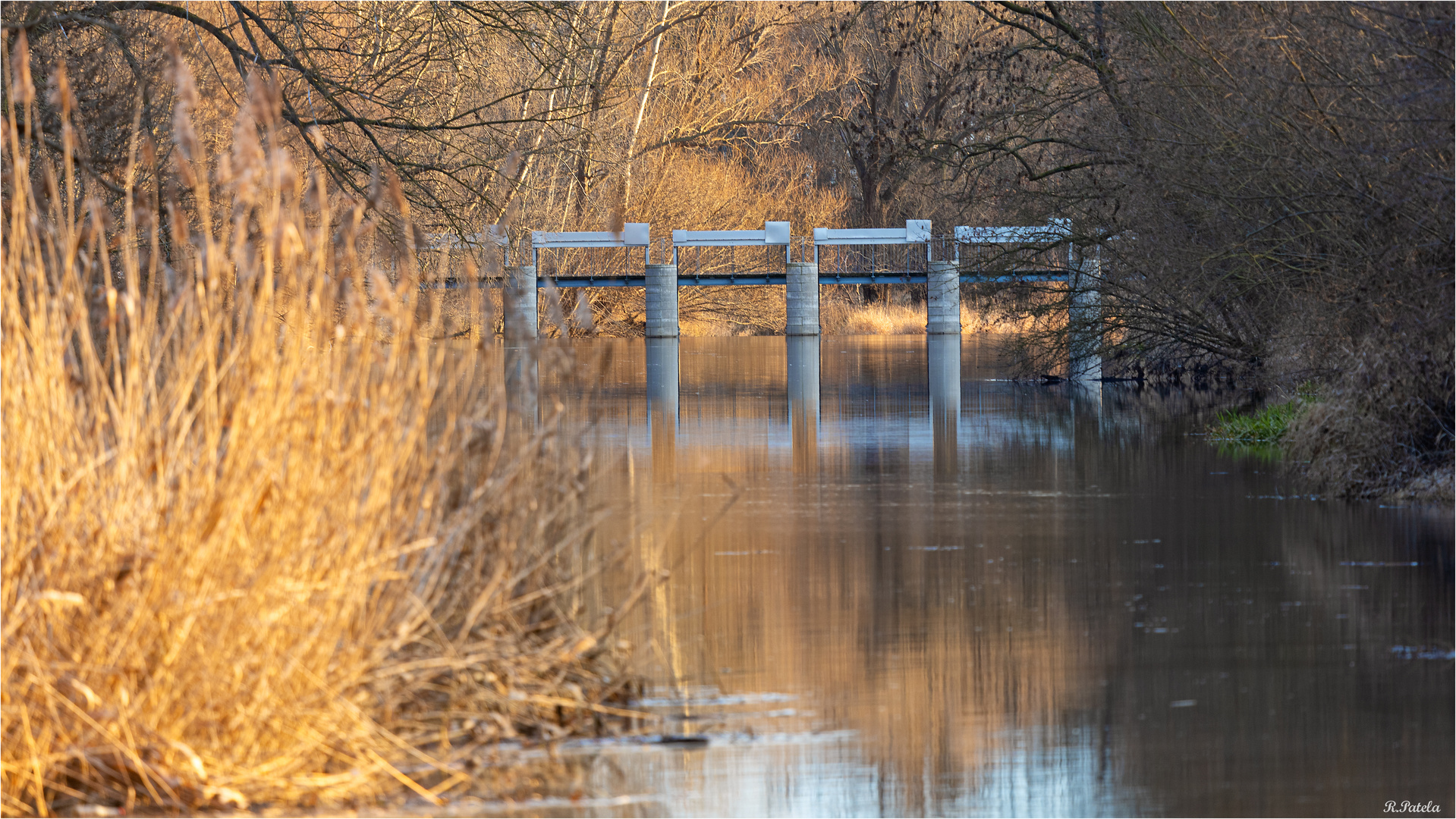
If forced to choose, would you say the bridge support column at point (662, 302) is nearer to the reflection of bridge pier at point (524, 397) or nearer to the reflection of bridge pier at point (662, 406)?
the reflection of bridge pier at point (662, 406)

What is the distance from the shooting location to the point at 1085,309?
22.8m

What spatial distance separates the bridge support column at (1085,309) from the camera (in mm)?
22125

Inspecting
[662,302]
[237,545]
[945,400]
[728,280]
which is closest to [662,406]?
[945,400]

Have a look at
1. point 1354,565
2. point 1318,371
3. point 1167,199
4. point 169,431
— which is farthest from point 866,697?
point 1167,199

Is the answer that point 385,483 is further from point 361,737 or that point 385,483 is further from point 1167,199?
point 1167,199

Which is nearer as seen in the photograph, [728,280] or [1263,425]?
[1263,425]

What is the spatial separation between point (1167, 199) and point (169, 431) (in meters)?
15.1

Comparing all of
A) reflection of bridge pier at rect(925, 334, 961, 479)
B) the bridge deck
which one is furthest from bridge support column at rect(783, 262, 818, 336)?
reflection of bridge pier at rect(925, 334, 961, 479)

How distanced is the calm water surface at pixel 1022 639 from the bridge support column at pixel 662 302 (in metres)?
32.1

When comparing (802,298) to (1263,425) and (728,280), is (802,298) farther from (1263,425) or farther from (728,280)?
(1263,425)

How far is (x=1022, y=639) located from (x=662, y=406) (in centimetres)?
1629

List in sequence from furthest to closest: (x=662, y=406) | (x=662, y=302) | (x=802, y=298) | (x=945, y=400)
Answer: (x=802, y=298) < (x=662, y=302) < (x=945, y=400) < (x=662, y=406)

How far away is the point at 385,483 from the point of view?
582 cm

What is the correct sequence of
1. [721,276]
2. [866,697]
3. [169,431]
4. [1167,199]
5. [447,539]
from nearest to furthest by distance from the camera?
[169,431], [447,539], [866,697], [1167,199], [721,276]
